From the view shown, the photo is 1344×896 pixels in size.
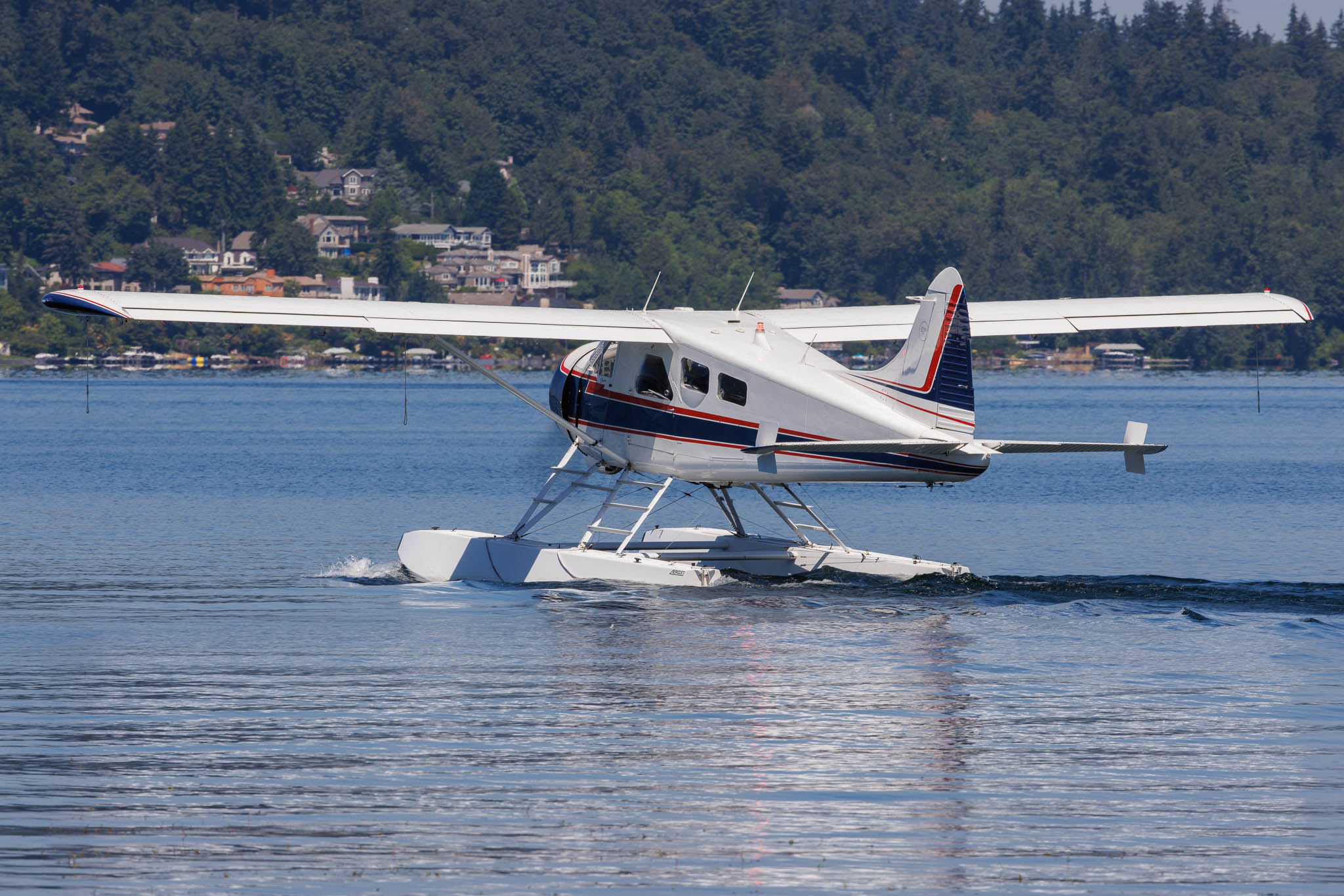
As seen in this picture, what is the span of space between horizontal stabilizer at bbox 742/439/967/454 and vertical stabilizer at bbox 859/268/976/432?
0.38 metres

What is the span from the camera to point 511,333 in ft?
58.9

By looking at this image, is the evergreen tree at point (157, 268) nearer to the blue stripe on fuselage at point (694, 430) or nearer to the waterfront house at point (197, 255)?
the waterfront house at point (197, 255)

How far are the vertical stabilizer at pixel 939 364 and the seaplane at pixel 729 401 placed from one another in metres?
0.02

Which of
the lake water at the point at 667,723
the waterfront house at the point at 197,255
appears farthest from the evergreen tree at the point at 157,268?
the lake water at the point at 667,723

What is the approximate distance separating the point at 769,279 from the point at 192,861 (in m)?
175

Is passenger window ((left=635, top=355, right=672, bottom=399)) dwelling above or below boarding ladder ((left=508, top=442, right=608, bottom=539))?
above

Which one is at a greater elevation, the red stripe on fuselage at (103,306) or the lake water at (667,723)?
the red stripe on fuselage at (103,306)

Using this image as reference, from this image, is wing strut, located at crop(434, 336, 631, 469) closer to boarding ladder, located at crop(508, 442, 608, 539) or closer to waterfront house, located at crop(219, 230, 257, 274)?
boarding ladder, located at crop(508, 442, 608, 539)

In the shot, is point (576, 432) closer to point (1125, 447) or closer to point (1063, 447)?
point (1063, 447)

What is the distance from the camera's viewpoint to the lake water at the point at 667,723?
859 centimetres

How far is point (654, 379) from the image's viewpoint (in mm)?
17812

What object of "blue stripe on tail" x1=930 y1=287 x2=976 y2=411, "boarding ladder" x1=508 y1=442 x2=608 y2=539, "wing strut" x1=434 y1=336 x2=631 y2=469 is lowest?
"boarding ladder" x1=508 y1=442 x2=608 y2=539

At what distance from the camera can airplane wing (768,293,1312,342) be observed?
19141 mm

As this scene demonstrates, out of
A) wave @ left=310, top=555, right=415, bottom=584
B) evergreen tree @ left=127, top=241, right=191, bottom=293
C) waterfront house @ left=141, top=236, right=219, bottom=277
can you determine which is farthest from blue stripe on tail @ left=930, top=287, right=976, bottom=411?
waterfront house @ left=141, top=236, right=219, bottom=277
